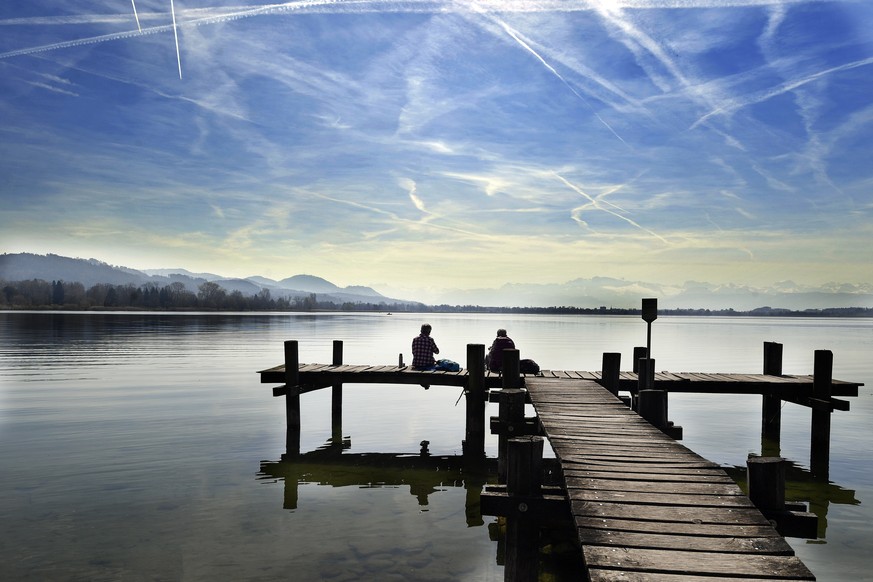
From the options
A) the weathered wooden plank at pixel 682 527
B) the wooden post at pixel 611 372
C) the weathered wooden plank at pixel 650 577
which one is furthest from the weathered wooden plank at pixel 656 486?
the wooden post at pixel 611 372

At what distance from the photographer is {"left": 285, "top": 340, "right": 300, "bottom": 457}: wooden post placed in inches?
656

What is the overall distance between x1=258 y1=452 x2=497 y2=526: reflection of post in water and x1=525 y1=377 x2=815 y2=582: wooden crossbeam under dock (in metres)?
4.44

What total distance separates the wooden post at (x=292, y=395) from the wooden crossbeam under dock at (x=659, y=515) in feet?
29.8

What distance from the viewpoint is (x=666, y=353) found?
56219 mm

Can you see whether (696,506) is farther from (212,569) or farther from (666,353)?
(666,353)

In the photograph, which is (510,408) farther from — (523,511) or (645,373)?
(523,511)

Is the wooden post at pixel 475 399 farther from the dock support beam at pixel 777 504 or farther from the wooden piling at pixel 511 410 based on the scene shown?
the dock support beam at pixel 777 504

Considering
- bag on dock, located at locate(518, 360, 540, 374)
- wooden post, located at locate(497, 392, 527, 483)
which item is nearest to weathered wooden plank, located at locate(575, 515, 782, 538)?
wooden post, located at locate(497, 392, 527, 483)

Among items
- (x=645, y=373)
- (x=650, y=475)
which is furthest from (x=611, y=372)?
(x=650, y=475)

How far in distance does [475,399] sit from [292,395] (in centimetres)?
507

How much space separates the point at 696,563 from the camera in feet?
17.7

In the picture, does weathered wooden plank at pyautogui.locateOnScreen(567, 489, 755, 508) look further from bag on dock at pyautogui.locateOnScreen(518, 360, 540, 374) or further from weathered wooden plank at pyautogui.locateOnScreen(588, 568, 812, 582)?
bag on dock at pyautogui.locateOnScreen(518, 360, 540, 374)

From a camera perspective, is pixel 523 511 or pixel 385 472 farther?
pixel 385 472

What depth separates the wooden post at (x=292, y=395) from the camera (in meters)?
16.7
